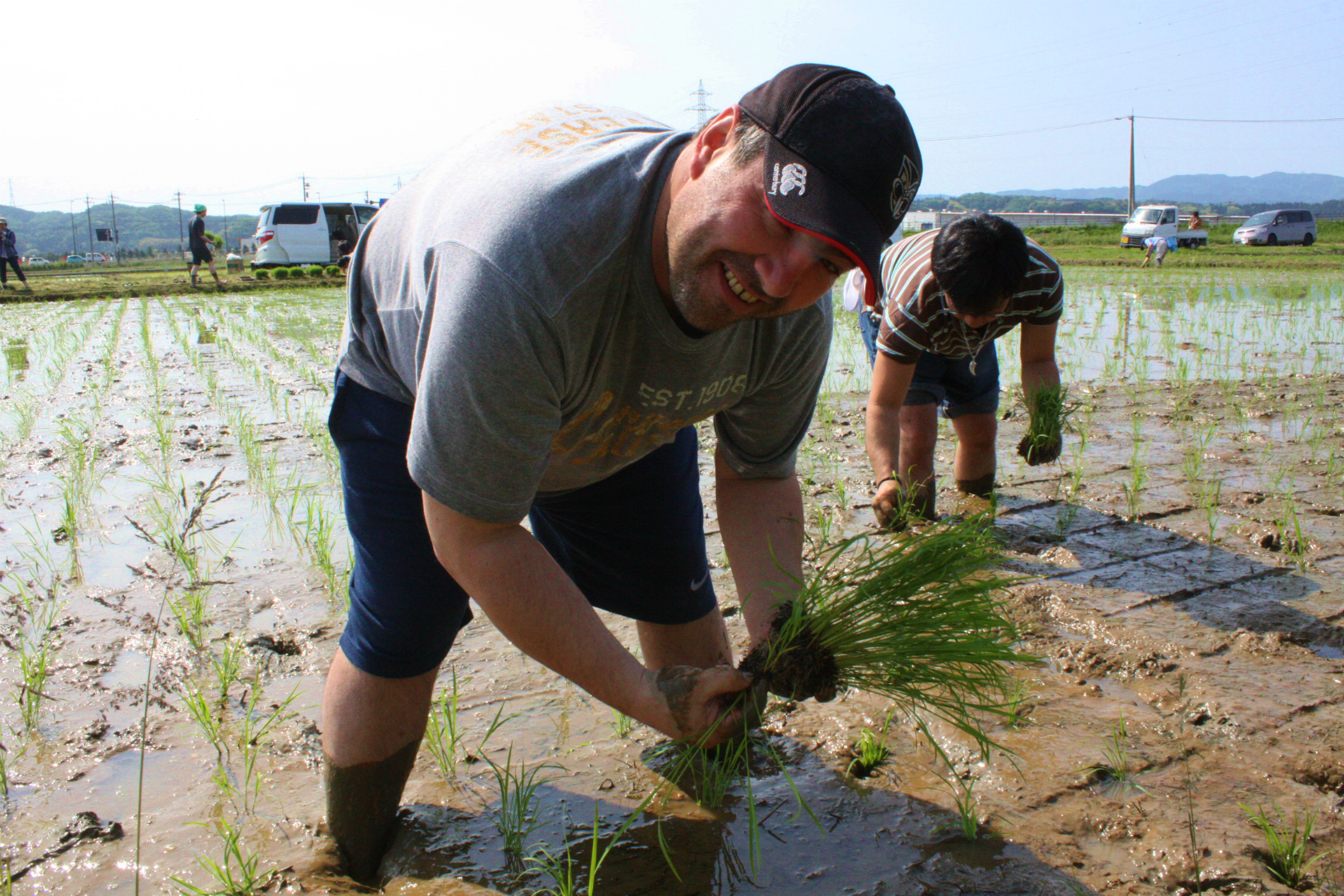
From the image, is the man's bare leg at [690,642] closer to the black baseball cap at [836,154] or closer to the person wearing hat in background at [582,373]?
the person wearing hat in background at [582,373]

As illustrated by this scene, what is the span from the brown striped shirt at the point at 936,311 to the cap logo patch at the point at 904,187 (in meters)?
1.63

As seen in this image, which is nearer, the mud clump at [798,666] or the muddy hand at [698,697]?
the muddy hand at [698,697]

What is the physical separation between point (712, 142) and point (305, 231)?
21079 mm

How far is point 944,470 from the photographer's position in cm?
427

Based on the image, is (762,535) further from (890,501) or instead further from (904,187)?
(890,501)

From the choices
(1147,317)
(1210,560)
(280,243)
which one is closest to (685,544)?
(1210,560)

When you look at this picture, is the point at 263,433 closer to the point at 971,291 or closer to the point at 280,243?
the point at 971,291

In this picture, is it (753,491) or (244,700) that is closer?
(753,491)

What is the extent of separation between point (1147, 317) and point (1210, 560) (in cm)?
758

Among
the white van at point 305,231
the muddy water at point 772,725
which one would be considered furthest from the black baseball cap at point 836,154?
the white van at point 305,231

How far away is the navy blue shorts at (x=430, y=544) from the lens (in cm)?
164

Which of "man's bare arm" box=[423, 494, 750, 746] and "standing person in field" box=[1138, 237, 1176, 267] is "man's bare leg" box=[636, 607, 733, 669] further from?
"standing person in field" box=[1138, 237, 1176, 267]

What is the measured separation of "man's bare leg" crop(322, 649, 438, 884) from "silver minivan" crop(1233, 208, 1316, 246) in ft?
103

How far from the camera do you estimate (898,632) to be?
5.69ft
